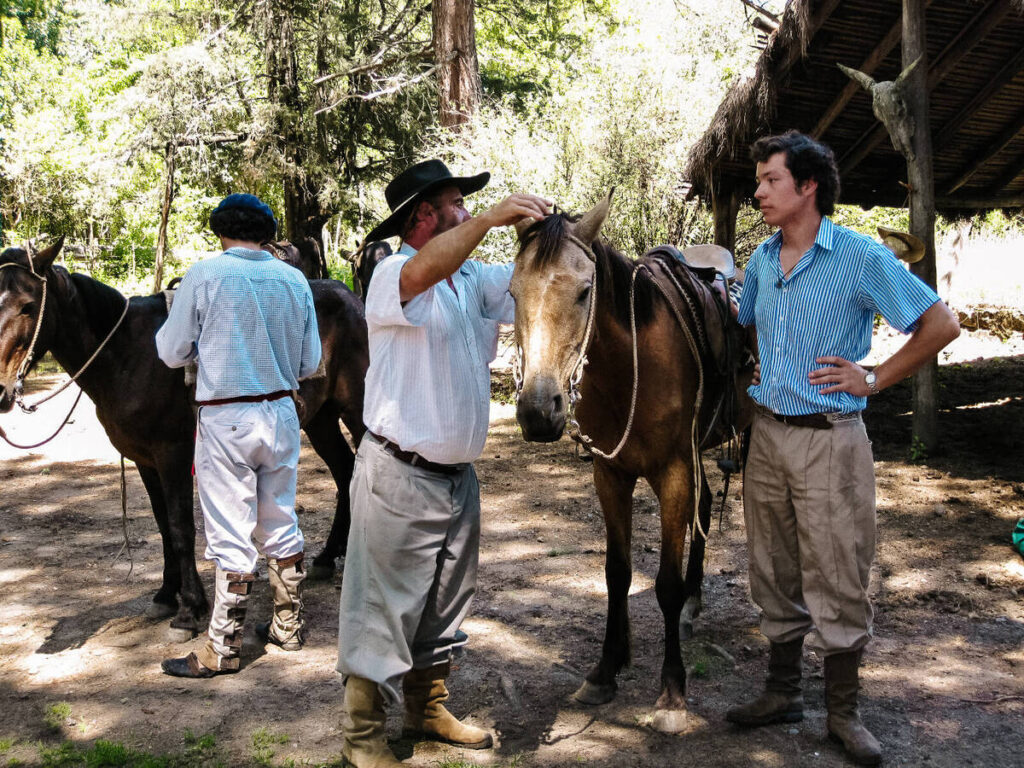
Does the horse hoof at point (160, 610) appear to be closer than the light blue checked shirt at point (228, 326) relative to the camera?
No

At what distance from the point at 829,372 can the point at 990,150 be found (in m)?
8.25

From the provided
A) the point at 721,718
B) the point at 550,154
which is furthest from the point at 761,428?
the point at 550,154

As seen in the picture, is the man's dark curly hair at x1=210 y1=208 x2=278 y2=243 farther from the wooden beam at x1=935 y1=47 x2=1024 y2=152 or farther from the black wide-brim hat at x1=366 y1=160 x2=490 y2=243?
the wooden beam at x1=935 y1=47 x2=1024 y2=152

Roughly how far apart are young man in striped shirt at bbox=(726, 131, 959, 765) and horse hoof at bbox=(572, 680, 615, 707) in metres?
0.94

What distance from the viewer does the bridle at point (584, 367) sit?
2.91m

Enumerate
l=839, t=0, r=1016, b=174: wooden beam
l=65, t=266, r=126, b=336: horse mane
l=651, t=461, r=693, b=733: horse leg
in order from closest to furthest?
l=651, t=461, r=693, b=733: horse leg
l=65, t=266, r=126, b=336: horse mane
l=839, t=0, r=1016, b=174: wooden beam

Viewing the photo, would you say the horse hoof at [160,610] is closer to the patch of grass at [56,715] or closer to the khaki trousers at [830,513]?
the patch of grass at [56,715]

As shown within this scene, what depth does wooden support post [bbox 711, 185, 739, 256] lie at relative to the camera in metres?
9.59

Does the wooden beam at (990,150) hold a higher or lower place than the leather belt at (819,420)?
higher

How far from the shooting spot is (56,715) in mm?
3809

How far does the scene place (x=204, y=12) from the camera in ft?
50.1

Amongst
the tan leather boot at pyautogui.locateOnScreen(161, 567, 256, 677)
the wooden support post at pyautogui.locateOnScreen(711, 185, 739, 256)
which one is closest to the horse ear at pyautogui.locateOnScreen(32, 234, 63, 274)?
the tan leather boot at pyautogui.locateOnScreen(161, 567, 256, 677)

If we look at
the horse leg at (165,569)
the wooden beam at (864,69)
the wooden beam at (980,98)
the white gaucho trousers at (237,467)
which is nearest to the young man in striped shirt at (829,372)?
the white gaucho trousers at (237,467)

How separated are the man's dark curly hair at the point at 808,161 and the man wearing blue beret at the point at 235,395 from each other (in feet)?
8.00
